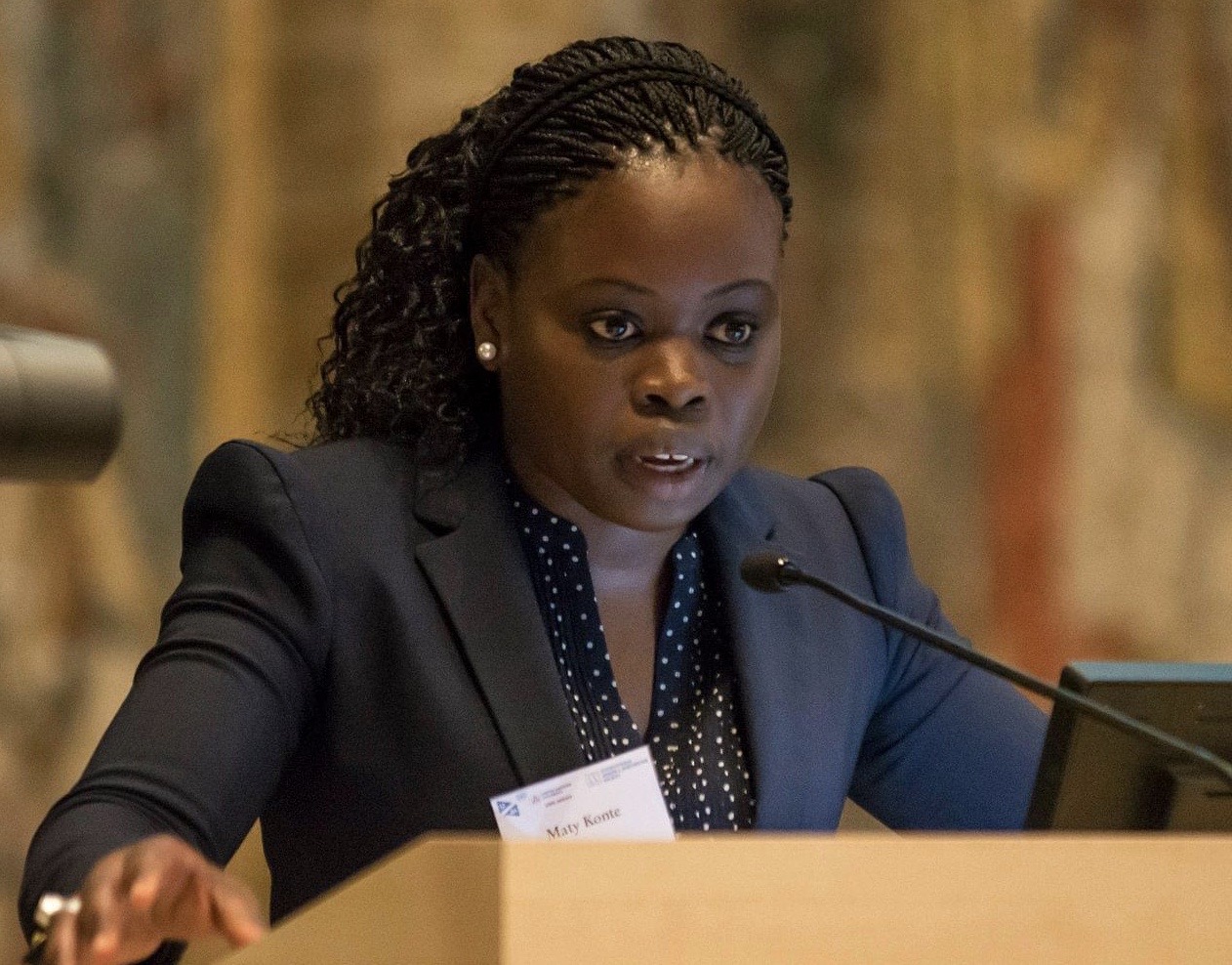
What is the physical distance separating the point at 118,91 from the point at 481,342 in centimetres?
231

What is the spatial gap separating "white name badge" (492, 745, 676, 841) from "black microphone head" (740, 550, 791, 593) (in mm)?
274

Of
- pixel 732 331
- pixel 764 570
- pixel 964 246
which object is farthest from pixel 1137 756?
pixel 964 246

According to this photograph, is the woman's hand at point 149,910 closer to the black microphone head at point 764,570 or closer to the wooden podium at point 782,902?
the wooden podium at point 782,902

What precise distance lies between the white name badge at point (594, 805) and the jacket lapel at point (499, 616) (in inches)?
2.6

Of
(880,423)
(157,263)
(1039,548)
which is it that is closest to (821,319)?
(880,423)

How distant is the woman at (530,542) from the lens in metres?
2.08

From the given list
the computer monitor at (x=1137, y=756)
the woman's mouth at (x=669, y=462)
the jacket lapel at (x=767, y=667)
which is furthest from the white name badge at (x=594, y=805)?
the computer monitor at (x=1137, y=756)

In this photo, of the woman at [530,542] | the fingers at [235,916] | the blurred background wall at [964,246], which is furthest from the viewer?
the blurred background wall at [964,246]

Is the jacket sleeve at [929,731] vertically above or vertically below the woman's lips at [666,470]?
below

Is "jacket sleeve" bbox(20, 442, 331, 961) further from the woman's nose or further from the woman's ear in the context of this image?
the woman's nose

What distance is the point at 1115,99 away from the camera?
4902 millimetres

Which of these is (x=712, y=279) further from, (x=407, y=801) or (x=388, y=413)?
(x=407, y=801)

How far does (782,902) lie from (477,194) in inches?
51.3

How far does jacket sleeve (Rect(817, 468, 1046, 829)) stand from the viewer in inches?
98.8
